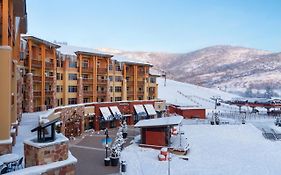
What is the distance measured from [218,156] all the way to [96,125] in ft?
64.8

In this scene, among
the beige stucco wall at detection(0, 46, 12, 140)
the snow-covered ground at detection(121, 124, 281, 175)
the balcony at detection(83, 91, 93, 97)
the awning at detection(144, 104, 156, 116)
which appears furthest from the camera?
the awning at detection(144, 104, 156, 116)

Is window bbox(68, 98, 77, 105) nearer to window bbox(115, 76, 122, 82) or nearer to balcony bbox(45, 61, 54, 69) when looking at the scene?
balcony bbox(45, 61, 54, 69)

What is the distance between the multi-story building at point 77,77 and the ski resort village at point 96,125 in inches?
5.1

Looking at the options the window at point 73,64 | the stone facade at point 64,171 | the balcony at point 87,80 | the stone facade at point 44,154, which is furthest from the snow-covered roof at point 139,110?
the stone facade at point 44,154

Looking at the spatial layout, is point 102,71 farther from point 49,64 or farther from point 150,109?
point 150,109

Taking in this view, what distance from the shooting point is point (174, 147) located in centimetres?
2941

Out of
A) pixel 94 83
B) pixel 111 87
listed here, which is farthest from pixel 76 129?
pixel 111 87

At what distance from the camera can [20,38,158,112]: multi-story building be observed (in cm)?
3534

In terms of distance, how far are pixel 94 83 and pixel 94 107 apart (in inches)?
213

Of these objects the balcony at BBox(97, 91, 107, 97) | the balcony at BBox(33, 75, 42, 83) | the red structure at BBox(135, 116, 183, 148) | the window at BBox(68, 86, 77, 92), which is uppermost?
the balcony at BBox(33, 75, 42, 83)

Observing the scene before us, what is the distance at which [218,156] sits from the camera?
92.7 ft

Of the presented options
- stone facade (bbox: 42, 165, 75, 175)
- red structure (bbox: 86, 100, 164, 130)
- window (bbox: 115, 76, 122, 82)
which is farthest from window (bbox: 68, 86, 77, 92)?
stone facade (bbox: 42, 165, 75, 175)

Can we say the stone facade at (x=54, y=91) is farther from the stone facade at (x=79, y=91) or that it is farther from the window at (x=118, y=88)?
the window at (x=118, y=88)

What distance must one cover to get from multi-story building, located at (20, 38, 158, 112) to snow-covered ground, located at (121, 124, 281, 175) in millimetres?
14676
